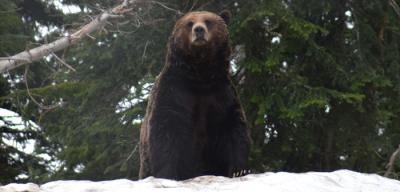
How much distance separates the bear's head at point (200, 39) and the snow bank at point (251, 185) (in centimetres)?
159

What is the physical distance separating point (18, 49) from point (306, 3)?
5.80m

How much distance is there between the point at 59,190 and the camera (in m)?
5.07

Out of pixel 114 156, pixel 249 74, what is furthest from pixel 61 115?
pixel 249 74

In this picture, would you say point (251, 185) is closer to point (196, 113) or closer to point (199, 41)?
point (196, 113)

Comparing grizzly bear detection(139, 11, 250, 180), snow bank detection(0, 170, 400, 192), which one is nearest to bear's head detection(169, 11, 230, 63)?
grizzly bear detection(139, 11, 250, 180)

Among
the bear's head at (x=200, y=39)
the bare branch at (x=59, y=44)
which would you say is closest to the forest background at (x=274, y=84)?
the bare branch at (x=59, y=44)

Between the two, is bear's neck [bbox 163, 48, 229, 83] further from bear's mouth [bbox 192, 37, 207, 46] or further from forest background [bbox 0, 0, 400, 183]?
forest background [bbox 0, 0, 400, 183]

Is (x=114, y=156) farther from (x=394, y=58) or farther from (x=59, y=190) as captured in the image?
(x=59, y=190)

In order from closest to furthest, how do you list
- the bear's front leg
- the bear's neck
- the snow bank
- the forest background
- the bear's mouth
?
1. the snow bank
2. the bear's front leg
3. the bear's mouth
4. the bear's neck
5. the forest background

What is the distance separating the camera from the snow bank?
5.06m

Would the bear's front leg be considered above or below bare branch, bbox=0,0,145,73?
below

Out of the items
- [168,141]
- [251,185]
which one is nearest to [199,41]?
[168,141]

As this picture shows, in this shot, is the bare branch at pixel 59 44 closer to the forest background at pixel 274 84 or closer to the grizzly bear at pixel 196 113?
the forest background at pixel 274 84

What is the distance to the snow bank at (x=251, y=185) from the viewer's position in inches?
199
